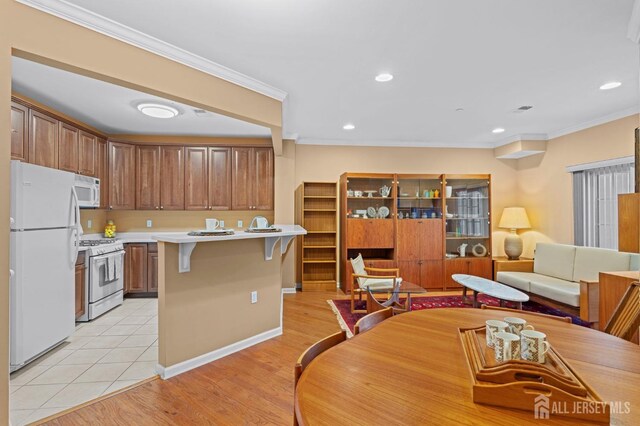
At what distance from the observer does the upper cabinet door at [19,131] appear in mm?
3082

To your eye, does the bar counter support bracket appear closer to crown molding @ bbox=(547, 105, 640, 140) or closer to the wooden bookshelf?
the wooden bookshelf

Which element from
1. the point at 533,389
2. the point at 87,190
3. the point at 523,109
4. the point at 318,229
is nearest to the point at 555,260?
the point at 523,109

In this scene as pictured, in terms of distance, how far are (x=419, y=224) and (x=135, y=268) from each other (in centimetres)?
463

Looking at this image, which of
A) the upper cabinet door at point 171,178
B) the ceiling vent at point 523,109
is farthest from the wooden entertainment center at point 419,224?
the upper cabinet door at point 171,178

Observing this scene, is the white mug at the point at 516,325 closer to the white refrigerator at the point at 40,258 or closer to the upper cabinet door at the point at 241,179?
the white refrigerator at the point at 40,258

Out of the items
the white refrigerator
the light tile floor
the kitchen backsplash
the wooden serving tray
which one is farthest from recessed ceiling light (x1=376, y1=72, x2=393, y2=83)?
the light tile floor

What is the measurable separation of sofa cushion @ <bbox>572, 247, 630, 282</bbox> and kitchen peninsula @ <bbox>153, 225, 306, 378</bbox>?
3.83 metres

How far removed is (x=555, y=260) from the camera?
437cm

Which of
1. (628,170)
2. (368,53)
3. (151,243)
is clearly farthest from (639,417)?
(151,243)

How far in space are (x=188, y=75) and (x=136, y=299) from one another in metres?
3.64

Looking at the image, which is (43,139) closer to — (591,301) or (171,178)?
(171,178)

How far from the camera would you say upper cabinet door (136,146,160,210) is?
4.78 meters

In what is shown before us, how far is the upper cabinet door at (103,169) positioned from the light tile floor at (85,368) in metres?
1.84

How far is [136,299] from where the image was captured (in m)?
4.61
